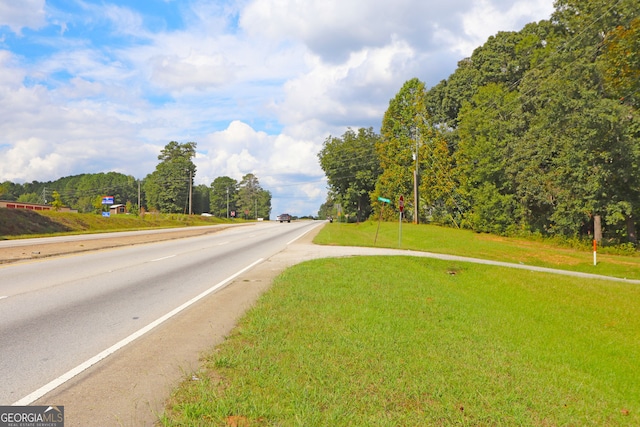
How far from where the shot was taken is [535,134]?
34781mm

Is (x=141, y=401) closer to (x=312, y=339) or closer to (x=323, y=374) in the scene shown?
(x=323, y=374)

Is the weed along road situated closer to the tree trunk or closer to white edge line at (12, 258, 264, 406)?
white edge line at (12, 258, 264, 406)

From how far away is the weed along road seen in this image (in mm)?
5027

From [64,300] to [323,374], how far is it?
22.4 ft

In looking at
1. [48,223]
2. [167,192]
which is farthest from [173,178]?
[48,223]

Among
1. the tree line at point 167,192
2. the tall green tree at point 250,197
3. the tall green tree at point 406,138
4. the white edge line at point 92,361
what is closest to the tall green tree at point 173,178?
the tree line at point 167,192

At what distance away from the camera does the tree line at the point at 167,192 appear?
10938cm

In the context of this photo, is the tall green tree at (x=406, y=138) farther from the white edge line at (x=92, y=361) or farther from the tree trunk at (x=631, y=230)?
the white edge line at (x=92, y=361)

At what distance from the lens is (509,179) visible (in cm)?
3875

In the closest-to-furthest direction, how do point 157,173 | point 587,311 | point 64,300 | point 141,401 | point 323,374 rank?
point 141,401
point 323,374
point 64,300
point 587,311
point 157,173

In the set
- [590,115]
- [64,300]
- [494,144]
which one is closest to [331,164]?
[494,144]

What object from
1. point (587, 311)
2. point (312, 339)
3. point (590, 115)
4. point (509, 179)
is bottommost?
point (587, 311)

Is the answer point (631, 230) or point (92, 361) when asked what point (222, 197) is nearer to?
point (631, 230)

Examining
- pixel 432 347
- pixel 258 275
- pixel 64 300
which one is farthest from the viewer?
pixel 258 275
